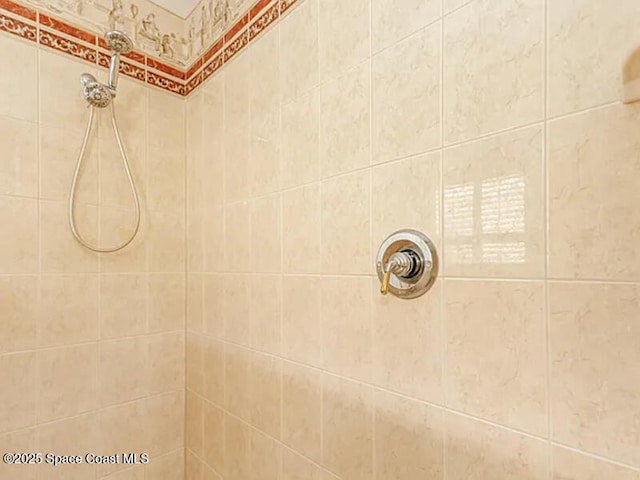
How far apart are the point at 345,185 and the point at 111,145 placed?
1043 millimetres

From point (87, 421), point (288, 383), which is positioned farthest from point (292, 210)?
point (87, 421)

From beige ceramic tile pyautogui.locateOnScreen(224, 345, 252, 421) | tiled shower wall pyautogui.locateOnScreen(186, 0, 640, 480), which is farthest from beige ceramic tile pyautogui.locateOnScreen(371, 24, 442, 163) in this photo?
beige ceramic tile pyautogui.locateOnScreen(224, 345, 252, 421)

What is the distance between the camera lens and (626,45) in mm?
486

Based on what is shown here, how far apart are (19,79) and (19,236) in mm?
536

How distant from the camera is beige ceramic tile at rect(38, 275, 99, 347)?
1.20 metres

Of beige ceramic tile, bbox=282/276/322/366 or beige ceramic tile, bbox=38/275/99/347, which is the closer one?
beige ceramic tile, bbox=282/276/322/366

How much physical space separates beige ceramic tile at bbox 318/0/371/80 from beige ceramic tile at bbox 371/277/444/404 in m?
0.56

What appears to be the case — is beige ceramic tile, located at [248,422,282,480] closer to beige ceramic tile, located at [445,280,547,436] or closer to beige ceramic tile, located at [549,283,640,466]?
beige ceramic tile, located at [445,280,547,436]

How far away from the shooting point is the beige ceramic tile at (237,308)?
1.19 m

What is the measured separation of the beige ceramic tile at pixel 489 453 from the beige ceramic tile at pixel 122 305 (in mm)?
1248

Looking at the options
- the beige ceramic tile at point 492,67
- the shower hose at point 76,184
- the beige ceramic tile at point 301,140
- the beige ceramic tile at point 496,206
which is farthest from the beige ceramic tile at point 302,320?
the shower hose at point 76,184

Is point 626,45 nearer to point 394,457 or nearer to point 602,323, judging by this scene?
point 602,323

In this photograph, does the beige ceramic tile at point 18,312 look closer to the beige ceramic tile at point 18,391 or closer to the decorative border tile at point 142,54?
the beige ceramic tile at point 18,391

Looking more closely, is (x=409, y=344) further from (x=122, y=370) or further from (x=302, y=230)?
(x=122, y=370)
